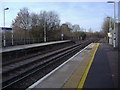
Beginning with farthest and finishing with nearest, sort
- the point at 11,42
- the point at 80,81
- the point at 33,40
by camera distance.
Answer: the point at 33,40 → the point at 11,42 → the point at 80,81

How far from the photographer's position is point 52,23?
72.6m

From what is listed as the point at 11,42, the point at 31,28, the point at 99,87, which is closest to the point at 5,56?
the point at 99,87

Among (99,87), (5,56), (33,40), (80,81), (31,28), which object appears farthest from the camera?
(31,28)

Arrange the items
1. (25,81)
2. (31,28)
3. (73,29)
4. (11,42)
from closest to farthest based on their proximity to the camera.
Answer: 1. (25,81)
2. (11,42)
3. (31,28)
4. (73,29)

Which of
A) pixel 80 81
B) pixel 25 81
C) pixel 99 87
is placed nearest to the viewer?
pixel 99 87

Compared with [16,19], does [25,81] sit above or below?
below

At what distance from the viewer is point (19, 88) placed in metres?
9.00

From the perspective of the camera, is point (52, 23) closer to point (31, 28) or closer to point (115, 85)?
point (31, 28)

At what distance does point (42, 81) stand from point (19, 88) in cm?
111

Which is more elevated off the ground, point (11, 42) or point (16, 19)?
point (16, 19)

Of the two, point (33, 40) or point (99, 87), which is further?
point (33, 40)

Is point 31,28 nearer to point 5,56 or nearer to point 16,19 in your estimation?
point 16,19

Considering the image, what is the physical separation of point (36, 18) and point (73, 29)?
175ft

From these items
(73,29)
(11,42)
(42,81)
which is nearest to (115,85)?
(42,81)
